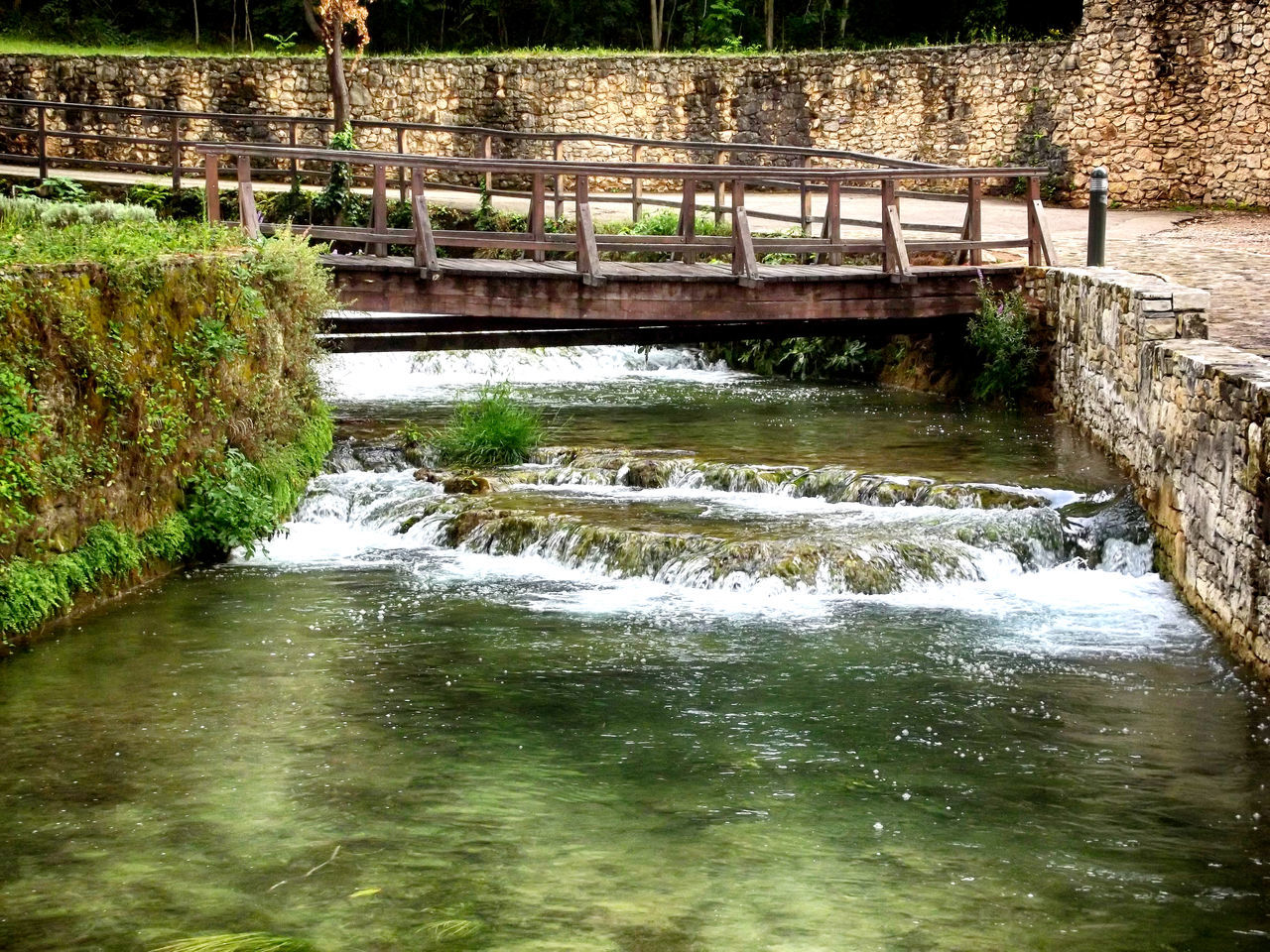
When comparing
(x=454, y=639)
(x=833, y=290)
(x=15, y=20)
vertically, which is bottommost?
(x=454, y=639)

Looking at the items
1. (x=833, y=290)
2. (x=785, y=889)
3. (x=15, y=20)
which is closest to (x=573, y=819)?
(x=785, y=889)

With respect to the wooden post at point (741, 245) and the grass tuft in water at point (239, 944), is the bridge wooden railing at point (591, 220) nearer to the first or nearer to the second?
the wooden post at point (741, 245)

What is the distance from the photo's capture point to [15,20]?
109 ft

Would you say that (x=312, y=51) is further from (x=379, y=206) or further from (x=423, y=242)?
(x=423, y=242)

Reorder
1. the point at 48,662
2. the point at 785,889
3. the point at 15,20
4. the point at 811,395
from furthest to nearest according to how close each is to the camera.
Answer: the point at 15,20 → the point at 811,395 → the point at 48,662 → the point at 785,889

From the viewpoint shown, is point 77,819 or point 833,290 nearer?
point 77,819

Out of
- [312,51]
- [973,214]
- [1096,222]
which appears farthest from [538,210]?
[312,51]

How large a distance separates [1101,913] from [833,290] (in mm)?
10262

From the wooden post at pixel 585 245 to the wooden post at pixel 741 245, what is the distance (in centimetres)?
148

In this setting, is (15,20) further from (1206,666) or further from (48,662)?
(1206,666)

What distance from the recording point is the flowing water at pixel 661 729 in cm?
570

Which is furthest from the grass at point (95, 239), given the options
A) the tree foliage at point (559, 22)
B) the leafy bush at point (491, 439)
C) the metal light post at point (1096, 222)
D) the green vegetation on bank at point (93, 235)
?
the tree foliage at point (559, 22)

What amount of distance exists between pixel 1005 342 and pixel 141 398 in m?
8.96

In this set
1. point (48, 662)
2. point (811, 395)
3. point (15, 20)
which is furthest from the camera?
point (15, 20)
